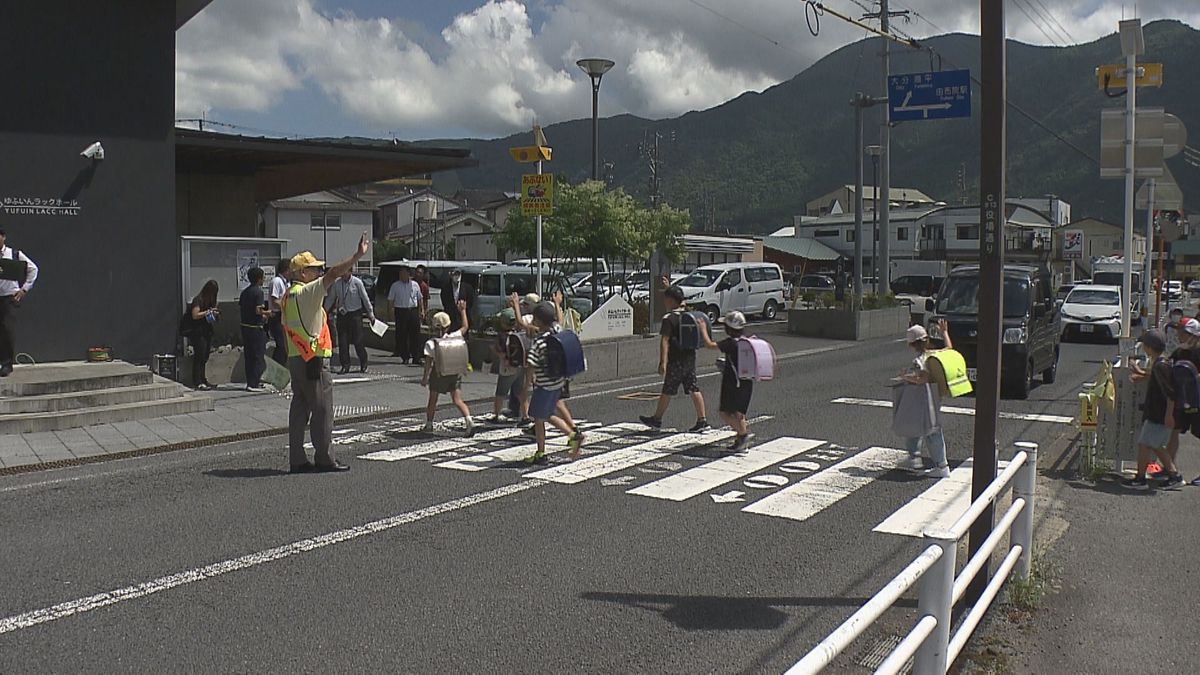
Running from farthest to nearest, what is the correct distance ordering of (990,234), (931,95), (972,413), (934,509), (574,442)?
1. (931,95)
2. (972,413)
3. (574,442)
4. (934,509)
5. (990,234)

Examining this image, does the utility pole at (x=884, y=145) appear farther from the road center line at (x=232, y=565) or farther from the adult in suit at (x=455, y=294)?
the road center line at (x=232, y=565)

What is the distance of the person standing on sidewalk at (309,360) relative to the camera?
8.87m

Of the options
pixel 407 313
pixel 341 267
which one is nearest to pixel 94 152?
pixel 407 313

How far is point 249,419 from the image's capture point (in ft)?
39.3

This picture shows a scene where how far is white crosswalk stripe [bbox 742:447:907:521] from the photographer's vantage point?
26.3ft

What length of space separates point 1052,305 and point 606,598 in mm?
14419

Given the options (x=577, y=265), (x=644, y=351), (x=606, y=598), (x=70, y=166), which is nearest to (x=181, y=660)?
(x=606, y=598)

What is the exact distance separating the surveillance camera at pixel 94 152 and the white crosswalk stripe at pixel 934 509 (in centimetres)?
1128

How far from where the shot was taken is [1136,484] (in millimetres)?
9180

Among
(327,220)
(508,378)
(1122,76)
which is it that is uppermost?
(327,220)

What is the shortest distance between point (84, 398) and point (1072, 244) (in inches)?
2554

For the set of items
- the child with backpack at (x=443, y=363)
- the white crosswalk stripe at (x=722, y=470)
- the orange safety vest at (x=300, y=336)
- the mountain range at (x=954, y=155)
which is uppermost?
the mountain range at (x=954, y=155)

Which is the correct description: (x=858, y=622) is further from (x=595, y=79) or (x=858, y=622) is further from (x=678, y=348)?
(x=595, y=79)

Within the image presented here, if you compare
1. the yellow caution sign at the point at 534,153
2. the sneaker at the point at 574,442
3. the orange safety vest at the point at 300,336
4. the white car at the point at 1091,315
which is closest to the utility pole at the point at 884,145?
the white car at the point at 1091,315
